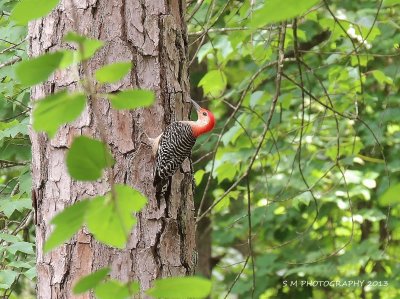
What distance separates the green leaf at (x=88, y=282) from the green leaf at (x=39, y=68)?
0.24m

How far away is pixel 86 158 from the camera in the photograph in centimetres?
80

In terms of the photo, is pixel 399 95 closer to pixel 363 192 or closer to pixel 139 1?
pixel 363 192

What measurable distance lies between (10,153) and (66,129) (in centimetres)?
120

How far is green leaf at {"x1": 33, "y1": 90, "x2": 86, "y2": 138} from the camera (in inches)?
31.1

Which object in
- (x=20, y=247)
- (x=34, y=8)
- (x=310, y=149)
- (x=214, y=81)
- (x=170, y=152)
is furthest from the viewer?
(x=310, y=149)

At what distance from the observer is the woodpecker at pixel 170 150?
2150 millimetres

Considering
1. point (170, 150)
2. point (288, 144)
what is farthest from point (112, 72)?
point (288, 144)

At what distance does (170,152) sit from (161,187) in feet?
0.38

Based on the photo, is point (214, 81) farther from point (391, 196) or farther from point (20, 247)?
point (391, 196)

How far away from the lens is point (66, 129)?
2143 mm

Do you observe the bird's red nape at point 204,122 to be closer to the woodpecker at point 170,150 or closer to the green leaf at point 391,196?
the woodpecker at point 170,150

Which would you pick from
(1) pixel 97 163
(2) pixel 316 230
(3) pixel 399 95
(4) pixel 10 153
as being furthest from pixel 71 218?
(2) pixel 316 230

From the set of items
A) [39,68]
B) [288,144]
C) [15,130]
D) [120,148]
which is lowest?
[39,68]

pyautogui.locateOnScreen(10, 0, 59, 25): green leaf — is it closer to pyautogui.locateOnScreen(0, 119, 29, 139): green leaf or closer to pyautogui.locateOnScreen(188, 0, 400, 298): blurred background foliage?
pyautogui.locateOnScreen(0, 119, 29, 139): green leaf
